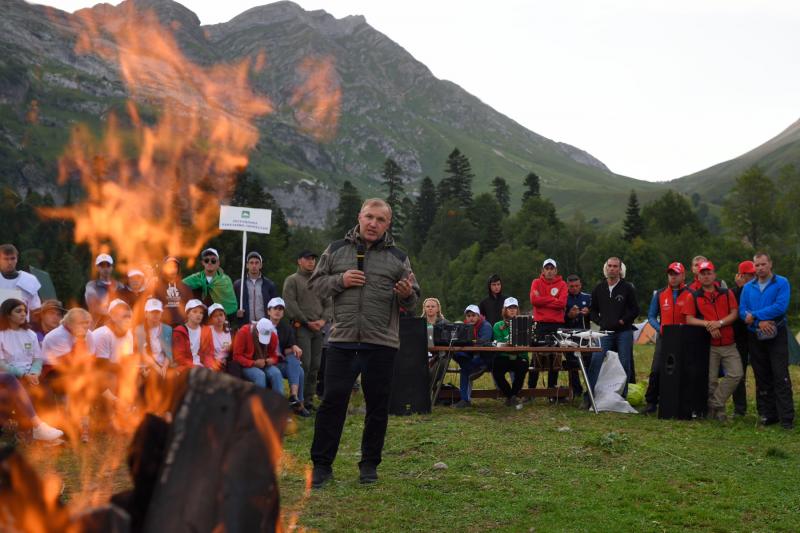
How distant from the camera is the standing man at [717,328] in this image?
1080 centimetres

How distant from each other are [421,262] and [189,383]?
93.8m

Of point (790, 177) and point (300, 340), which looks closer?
point (300, 340)

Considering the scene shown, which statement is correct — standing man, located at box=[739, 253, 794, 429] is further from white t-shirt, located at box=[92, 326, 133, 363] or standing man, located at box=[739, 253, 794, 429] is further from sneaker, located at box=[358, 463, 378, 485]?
white t-shirt, located at box=[92, 326, 133, 363]

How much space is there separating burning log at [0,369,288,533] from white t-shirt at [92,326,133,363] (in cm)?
672

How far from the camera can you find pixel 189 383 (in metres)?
3.12

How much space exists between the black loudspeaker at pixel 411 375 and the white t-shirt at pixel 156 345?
332 cm

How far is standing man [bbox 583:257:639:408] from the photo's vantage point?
12438mm

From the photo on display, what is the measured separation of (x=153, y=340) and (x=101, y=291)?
109cm

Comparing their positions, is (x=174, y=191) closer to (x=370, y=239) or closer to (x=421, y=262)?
(x=421, y=262)

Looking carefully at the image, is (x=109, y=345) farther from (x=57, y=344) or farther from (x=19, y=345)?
(x=19, y=345)

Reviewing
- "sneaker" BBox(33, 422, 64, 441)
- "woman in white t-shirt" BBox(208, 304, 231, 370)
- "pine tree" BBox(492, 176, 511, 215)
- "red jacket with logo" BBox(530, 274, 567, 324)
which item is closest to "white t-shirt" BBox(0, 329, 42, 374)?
"sneaker" BBox(33, 422, 64, 441)

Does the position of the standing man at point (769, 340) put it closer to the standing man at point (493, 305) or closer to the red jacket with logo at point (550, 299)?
the red jacket with logo at point (550, 299)

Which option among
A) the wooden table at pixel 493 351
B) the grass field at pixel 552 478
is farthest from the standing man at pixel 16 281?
the wooden table at pixel 493 351

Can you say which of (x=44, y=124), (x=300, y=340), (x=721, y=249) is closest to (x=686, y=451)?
(x=300, y=340)
